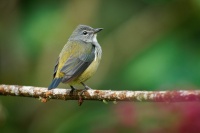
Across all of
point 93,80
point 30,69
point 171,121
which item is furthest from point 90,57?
point 30,69

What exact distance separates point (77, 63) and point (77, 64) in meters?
0.02

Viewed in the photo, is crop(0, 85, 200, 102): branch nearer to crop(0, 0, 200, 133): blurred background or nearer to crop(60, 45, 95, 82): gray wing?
crop(60, 45, 95, 82): gray wing

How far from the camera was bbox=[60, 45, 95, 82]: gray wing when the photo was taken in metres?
5.89

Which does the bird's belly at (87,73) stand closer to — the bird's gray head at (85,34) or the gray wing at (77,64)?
the gray wing at (77,64)

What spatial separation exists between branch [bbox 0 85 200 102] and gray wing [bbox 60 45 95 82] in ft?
0.67

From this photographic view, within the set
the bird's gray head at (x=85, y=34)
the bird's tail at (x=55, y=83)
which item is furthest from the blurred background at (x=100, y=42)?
the bird's tail at (x=55, y=83)

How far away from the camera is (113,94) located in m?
5.08

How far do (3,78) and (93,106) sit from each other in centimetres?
190

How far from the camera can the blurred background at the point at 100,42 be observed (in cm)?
757

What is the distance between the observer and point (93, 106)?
8.45m

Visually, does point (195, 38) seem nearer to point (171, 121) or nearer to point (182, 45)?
point (182, 45)

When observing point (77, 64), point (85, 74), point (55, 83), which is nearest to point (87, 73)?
point (85, 74)

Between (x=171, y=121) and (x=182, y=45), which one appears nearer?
(x=171, y=121)

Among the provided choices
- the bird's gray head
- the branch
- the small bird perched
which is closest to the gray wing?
the small bird perched
